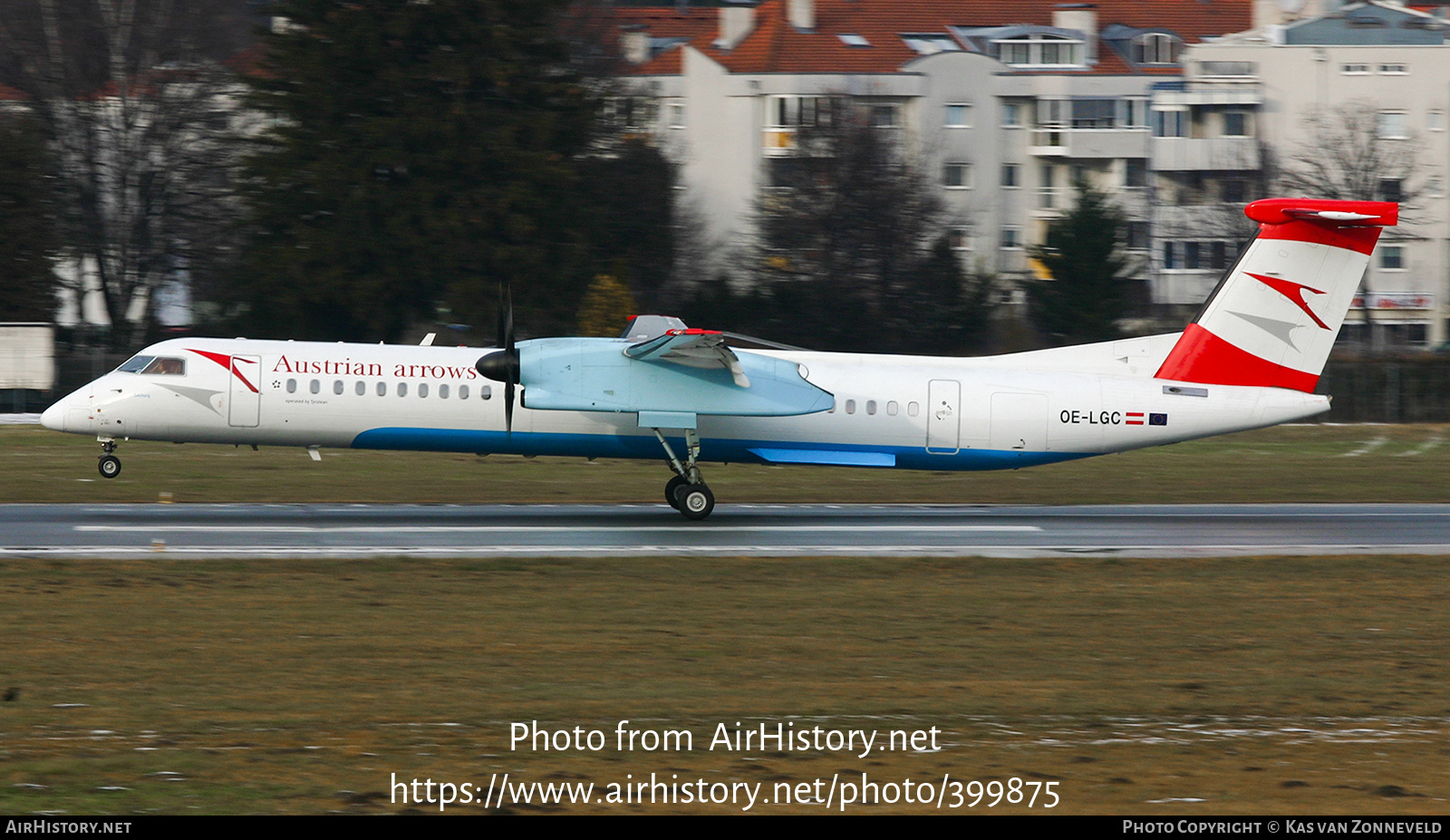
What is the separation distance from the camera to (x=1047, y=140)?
268ft

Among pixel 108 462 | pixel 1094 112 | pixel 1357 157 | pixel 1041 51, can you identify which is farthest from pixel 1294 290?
pixel 1041 51

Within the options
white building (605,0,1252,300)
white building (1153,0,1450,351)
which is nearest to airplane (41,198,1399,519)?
white building (605,0,1252,300)

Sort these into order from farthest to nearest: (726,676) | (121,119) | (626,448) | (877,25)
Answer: (877,25)
(121,119)
(626,448)
(726,676)

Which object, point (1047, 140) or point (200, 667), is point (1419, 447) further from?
point (1047, 140)

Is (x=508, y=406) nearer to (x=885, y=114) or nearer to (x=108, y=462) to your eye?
(x=108, y=462)

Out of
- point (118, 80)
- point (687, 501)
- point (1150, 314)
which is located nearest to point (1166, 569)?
point (687, 501)

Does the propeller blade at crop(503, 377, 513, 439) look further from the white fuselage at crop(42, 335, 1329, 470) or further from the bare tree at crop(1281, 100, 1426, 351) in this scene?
the bare tree at crop(1281, 100, 1426, 351)

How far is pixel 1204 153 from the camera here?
78.2 m

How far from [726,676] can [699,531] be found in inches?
Result: 365

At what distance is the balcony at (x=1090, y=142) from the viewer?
81.5m

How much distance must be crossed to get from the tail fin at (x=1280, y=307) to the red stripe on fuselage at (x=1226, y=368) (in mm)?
15

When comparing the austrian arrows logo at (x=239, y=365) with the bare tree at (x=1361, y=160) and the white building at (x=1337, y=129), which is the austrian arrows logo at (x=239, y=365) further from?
the white building at (x=1337, y=129)

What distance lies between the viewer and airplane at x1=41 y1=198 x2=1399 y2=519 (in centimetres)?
2231

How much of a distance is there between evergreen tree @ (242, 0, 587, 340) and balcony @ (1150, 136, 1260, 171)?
40.5 meters
